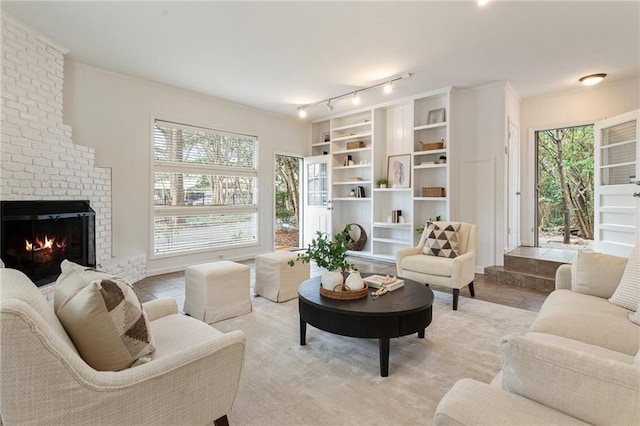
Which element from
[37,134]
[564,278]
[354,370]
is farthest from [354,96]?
[354,370]

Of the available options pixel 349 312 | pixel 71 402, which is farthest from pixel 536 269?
pixel 71 402

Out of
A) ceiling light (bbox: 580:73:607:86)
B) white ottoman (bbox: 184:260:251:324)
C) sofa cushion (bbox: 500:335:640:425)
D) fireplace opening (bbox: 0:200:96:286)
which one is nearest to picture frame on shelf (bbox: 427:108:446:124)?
ceiling light (bbox: 580:73:607:86)

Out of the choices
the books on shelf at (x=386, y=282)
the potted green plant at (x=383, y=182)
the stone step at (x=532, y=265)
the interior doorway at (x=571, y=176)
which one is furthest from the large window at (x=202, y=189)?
the interior doorway at (x=571, y=176)

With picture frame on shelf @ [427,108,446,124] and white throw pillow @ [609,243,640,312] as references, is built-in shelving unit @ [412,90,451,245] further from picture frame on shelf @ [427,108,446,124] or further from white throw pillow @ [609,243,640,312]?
white throw pillow @ [609,243,640,312]

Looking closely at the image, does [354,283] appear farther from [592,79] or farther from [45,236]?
[592,79]

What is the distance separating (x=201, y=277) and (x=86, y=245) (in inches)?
71.7

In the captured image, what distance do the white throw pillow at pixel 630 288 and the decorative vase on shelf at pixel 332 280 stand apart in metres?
1.81

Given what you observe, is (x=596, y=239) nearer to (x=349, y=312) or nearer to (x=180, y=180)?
(x=349, y=312)

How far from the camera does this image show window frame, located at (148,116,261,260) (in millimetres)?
4750

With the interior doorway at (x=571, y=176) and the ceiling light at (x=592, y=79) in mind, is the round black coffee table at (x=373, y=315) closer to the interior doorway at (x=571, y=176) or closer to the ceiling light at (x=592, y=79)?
the ceiling light at (x=592, y=79)

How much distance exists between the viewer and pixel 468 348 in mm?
2447

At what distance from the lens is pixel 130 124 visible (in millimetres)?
4496

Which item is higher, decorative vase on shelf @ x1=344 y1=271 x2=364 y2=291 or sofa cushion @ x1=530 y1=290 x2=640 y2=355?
decorative vase on shelf @ x1=344 y1=271 x2=364 y2=291

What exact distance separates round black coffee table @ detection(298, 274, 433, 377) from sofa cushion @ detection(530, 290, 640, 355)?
2.25 ft
